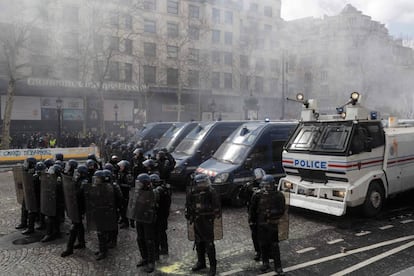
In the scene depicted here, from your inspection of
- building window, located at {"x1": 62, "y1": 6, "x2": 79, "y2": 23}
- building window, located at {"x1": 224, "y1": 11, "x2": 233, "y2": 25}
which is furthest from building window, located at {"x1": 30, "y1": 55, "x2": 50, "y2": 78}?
building window, located at {"x1": 224, "y1": 11, "x2": 233, "y2": 25}

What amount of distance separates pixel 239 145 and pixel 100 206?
4.35 meters

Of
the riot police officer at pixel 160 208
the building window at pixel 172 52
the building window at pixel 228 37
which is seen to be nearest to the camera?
the riot police officer at pixel 160 208

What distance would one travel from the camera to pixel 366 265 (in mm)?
4902

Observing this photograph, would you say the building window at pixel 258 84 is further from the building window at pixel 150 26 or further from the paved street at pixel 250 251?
the paved street at pixel 250 251

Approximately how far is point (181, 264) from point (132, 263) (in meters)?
0.70

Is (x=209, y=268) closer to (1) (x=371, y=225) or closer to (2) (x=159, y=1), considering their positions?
(1) (x=371, y=225)

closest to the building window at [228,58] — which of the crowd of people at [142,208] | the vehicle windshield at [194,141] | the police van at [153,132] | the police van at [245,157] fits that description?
the police van at [153,132]

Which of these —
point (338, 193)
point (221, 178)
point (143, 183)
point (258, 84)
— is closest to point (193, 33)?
point (258, 84)

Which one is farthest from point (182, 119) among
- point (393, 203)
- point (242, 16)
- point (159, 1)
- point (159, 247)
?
point (159, 247)

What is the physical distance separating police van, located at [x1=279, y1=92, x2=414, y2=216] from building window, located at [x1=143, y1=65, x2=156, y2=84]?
23.5 m

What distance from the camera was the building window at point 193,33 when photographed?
19775mm

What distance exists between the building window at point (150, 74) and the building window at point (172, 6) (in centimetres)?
961

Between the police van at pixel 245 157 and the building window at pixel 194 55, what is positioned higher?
the building window at pixel 194 55

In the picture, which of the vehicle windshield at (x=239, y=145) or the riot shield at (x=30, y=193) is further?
the vehicle windshield at (x=239, y=145)
